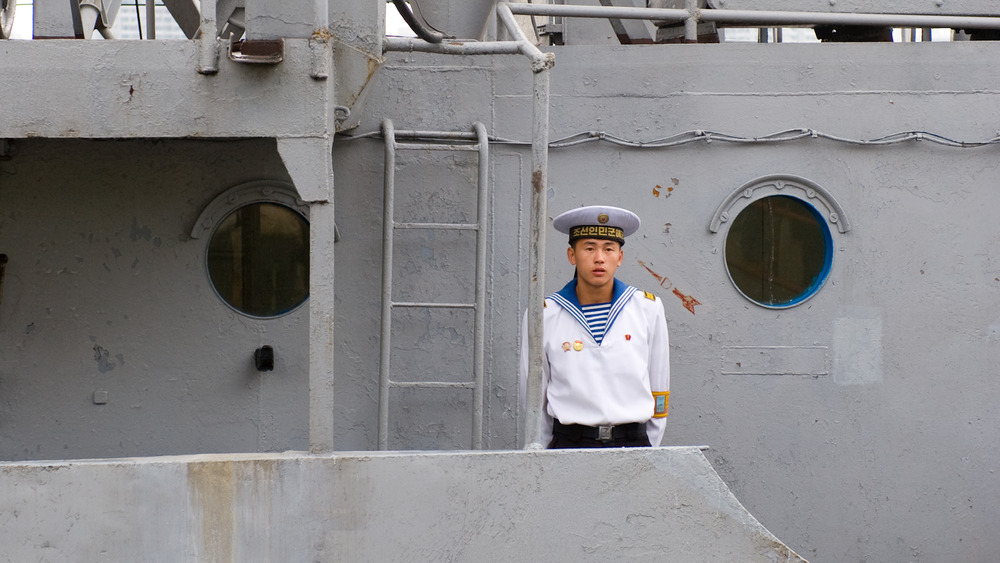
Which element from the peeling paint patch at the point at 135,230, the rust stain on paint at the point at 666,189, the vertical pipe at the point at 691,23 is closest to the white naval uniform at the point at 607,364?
the rust stain on paint at the point at 666,189

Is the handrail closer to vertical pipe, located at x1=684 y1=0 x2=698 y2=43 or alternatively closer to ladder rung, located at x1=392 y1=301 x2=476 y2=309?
vertical pipe, located at x1=684 y1=0 x2=698 y2=43

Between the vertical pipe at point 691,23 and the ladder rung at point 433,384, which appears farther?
the vertical pipe at point 691,23

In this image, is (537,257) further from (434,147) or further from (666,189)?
(666,189)

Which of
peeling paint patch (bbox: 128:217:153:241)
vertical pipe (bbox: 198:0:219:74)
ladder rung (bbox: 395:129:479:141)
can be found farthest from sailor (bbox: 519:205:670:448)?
peeling paint patch (bbox: 128:217:153:241)

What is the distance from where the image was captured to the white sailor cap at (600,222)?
4344 millimetres

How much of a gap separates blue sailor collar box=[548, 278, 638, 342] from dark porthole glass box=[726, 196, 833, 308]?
1037 millimetres

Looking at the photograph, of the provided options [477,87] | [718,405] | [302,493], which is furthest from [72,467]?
[718,405]

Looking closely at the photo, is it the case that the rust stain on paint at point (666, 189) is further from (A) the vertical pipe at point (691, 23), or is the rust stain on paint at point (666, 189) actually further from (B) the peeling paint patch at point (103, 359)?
(B) the peeling paint patch at point (103, 359)

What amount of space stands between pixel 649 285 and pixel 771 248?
642mm

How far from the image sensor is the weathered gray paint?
5.00 metres

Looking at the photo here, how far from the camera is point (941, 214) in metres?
5.30

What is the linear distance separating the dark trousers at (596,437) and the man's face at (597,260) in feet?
1.94

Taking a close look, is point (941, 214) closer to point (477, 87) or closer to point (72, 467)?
point (477, 87)

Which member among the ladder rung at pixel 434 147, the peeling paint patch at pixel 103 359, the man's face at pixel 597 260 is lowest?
the peeling paint patch at pixel 103 359
